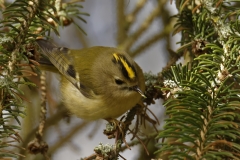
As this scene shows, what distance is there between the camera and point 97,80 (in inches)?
75.2

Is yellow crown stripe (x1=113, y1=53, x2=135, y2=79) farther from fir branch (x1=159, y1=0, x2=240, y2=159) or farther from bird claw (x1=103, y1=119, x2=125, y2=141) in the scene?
fir branch (x1=159, y1=0, x2=240, y2=159)

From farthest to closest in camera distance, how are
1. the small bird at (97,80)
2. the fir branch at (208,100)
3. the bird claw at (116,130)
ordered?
the small bird at (97,80)
the bird claw at (116,130)
the fir branch at (208,100)

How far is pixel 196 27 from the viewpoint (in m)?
1.20

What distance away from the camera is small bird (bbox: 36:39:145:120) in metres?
1.69

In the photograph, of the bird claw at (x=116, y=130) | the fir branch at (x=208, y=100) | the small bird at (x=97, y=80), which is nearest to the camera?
the fir branch at (x=208, y=100)

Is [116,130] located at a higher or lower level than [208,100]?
higher

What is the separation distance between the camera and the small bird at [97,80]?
169 cm

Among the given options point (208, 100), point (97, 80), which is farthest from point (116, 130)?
point (97, 80)

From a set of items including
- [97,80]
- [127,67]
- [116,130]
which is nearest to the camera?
[116,130]

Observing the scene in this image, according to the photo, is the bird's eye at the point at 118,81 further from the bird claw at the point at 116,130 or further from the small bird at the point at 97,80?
the bird claw at the point at 116,130

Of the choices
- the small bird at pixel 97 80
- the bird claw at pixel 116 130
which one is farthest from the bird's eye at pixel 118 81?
the bird claw at pixel 116 130

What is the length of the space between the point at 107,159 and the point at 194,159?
34 cm

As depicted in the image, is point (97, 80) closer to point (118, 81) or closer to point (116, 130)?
point (118, 81)

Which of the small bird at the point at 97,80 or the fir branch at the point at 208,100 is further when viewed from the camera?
the small bird at the point at 97,80
